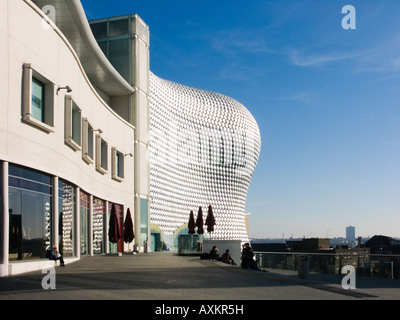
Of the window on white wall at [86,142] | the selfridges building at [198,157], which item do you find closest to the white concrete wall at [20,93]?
the window on white wall at [86,142]

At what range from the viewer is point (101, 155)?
40094mm

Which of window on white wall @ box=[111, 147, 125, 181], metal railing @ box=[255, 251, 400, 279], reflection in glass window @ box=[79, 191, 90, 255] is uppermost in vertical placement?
window on white wall @ box=[111, 147, 125, 181]

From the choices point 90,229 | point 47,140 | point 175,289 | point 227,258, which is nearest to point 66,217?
point 47,140

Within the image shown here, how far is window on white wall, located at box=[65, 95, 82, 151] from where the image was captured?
88.3 feet

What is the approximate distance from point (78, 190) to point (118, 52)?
23.0 metres

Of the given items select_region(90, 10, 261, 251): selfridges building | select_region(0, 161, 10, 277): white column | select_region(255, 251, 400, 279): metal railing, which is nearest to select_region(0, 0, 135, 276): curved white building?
select_region(0, 161, 10, 277): white column

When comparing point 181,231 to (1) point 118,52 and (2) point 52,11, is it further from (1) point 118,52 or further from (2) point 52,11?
(2) point 52,11

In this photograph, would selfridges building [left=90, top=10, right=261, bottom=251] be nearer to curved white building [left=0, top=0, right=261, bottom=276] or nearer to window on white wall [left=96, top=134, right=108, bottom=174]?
curved white building [left=0, top=0, right=261, bottom=276]

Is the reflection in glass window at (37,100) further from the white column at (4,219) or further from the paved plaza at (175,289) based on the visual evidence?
the paved plaza at (175,289)

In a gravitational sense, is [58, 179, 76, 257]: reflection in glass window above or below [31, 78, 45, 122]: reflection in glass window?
below

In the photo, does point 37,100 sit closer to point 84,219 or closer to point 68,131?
point 68,131

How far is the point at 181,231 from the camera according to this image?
344ft

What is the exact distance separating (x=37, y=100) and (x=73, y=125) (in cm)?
673

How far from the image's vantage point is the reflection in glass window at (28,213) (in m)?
20.2
